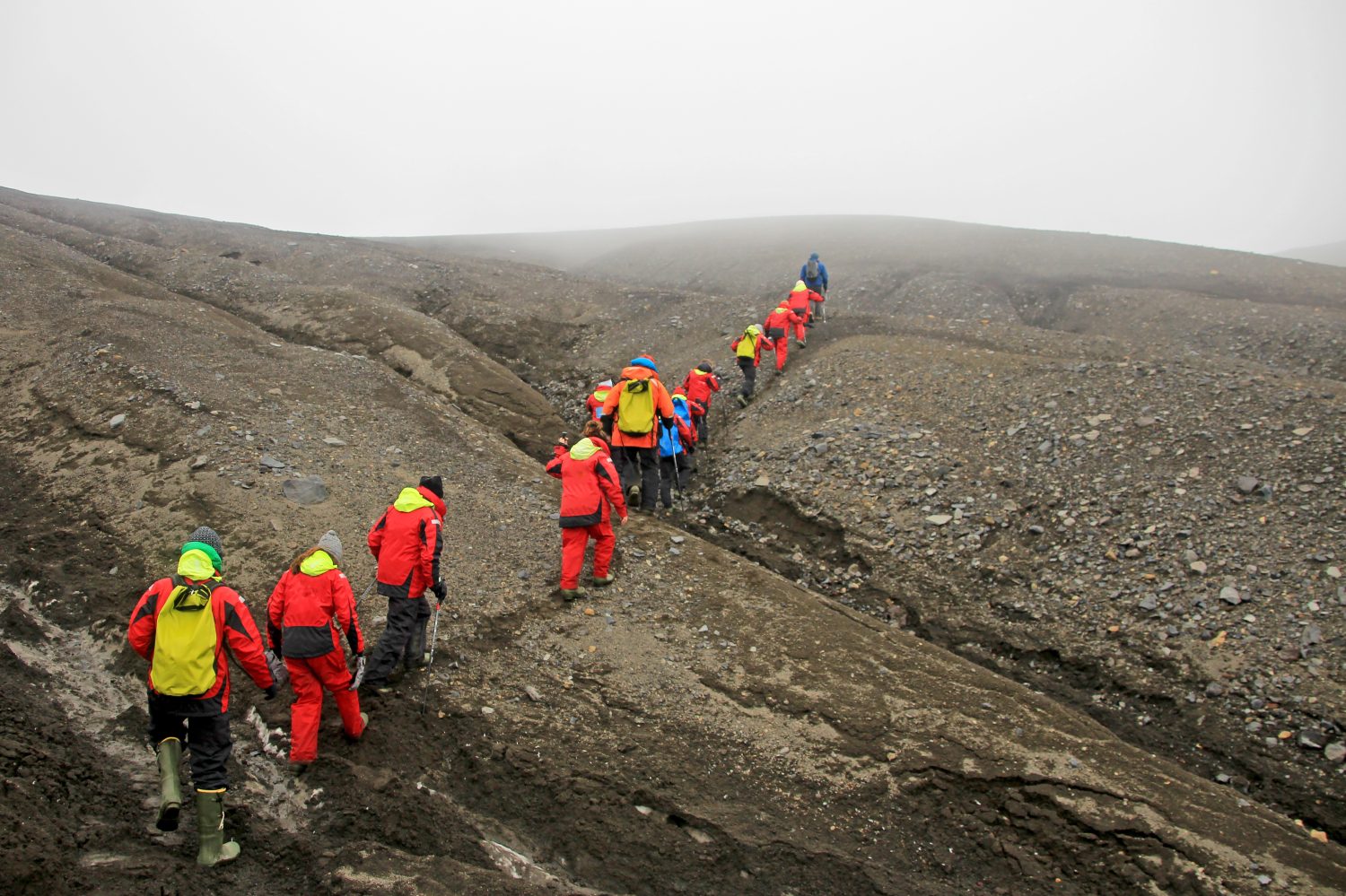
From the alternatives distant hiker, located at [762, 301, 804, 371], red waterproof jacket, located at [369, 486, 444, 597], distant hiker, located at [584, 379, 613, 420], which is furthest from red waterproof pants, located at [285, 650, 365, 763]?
distant hiker, located at [762, 301, 804, 371]

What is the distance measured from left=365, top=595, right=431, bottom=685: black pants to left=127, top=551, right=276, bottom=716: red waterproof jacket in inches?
56.4

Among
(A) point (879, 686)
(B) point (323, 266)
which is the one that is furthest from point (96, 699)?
(B) point (323, 266)

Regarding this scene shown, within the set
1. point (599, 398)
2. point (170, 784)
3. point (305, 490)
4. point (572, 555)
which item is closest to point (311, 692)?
point (170, 784)

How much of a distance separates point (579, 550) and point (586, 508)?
0.54 m

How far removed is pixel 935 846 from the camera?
6953 millimetres

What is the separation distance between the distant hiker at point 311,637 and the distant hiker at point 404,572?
823 millimetres

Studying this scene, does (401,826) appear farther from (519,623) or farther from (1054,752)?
(1054,752)

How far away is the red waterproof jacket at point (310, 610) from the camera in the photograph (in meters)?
7.08

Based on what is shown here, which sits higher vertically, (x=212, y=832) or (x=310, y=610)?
(x=310, y=610)

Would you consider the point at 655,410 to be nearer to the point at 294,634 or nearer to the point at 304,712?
the point at 294,634

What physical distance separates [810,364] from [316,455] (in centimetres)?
1057

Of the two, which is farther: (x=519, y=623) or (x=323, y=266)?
(x=323, y=266)

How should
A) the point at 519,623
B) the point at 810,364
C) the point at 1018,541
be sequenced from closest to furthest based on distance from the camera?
the point at 519,623
the point at 1018,541
the point at 810,364

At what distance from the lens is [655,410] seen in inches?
515
